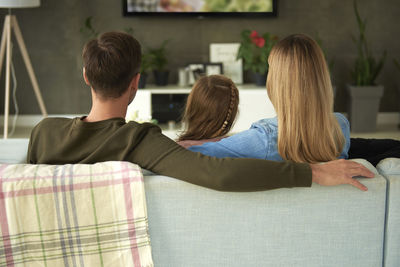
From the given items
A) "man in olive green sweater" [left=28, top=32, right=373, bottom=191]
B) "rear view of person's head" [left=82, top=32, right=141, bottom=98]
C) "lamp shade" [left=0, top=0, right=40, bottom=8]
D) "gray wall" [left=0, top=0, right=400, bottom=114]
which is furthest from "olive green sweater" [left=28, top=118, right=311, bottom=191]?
"gray wall" [left=0, top=0, right=400, bottom=114]

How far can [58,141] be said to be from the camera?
5.04 feet

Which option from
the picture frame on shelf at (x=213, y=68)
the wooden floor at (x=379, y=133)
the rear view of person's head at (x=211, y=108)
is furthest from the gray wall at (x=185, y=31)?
the rear view of person's head at (x=211, y=108)

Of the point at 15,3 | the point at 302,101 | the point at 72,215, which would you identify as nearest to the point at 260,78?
the point at 15,3

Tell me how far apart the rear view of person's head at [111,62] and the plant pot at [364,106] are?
3679mm

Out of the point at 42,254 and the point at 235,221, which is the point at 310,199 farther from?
the point at 42,254

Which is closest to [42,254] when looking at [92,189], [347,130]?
[92,189]

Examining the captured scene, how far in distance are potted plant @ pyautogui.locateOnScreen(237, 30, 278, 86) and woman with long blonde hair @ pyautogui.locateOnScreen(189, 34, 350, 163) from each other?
3.41m

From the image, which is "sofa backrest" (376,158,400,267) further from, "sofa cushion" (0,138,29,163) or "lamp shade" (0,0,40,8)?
"lamp shade" (0,0,40,8)

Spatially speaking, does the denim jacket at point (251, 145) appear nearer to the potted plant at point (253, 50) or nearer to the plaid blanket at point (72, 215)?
the plaid blanket at point (72, 215)

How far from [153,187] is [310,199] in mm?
415

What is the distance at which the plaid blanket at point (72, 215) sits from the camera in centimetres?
135

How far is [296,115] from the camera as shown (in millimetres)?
1571

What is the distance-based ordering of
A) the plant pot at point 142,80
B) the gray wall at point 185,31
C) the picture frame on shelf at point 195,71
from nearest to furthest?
the plant pot at point 142,80 → the picture frame on shelf at point 195,71 → the gray wall at point 185,31

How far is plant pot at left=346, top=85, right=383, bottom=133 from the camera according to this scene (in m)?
4.88
